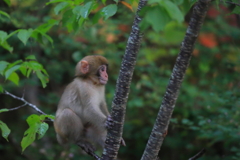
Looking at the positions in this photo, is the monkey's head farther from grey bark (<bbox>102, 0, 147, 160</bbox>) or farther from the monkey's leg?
grey bark (<bbox>102, 0, 147, 160</bbox>)

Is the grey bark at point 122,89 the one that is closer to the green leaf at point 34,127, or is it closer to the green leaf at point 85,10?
the green leaf at point 85,10

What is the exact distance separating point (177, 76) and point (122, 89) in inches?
21.9

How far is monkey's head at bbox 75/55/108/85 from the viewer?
556cm

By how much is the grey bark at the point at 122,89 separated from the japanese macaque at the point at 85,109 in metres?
1.49

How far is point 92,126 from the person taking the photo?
207 inches

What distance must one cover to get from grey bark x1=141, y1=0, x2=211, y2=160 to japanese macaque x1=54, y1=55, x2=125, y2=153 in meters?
1.85

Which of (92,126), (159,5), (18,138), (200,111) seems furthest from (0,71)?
(200,111)

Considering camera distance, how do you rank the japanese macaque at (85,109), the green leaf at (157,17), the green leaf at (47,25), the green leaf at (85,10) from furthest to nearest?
the japanese macaque at (85,109) → the green leaf at (47,25) → the green leaf at (85,10) → the green leaf at (157,17)

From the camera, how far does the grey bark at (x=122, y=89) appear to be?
10.3 ft

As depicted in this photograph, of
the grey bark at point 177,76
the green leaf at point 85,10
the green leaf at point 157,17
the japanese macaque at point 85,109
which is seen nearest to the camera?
the green leaf at point 157,17

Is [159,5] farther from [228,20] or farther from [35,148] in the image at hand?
[228,20]

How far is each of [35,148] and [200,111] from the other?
12.6 ft

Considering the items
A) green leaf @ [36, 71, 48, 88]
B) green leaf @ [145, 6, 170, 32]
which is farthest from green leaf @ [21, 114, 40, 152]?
green leaf @ [145, 6, 170, 32]

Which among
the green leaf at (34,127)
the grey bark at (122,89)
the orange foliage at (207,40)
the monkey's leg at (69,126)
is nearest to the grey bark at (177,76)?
the grey bark at (122,89)
